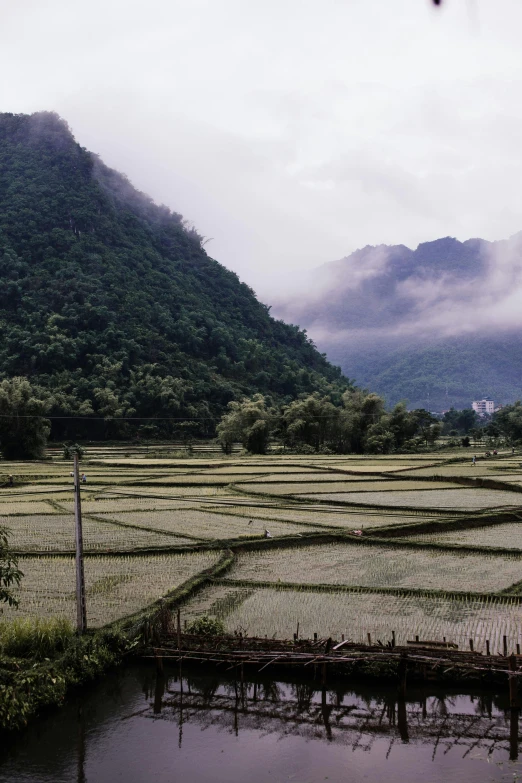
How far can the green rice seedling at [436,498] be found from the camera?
2409 centimetres

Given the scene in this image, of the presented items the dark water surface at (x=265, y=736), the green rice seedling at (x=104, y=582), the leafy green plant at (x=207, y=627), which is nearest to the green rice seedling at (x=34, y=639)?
the dark water surface at (x=265, y=736)

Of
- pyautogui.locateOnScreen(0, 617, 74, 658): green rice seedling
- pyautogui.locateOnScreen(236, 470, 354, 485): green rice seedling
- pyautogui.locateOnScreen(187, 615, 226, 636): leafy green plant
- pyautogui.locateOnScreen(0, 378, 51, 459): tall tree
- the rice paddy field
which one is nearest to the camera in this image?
pyautogui.locateOnScreen(0, 617, 74, 658): green rice seedling

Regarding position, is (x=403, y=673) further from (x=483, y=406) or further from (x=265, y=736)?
Answer: (x=483, y=406)

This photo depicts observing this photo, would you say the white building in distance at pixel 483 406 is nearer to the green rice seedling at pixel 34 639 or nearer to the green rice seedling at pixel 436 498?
the green rice seedling at pixel 436 498

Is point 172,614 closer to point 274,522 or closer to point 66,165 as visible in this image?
point 274,522

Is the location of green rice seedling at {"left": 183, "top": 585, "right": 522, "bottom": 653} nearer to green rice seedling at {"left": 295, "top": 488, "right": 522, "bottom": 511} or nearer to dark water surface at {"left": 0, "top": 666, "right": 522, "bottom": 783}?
dark water surface at {"left": 0, "top": 666, "right": 522, "bottom": 783}

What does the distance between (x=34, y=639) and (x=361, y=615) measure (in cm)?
527

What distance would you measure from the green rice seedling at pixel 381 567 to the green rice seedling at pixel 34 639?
Result: 508 centimetres

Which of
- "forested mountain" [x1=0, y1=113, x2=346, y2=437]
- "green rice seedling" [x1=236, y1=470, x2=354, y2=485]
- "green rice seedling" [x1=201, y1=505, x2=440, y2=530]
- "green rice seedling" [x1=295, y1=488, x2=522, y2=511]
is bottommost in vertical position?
"green rice seedling" [x1=201, y1=505, x2=440, y2=530]

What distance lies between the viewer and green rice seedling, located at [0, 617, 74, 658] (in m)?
10.7

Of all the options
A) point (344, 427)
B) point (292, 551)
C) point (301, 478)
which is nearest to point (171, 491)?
point (301, 478)

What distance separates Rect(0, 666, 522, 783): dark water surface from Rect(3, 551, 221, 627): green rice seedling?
237cm

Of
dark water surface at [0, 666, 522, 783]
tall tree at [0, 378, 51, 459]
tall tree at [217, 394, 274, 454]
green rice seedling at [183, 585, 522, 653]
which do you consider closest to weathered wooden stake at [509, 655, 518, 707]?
dark water surface at [0, 666, 522, 783]

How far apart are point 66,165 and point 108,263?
20.8 meters
